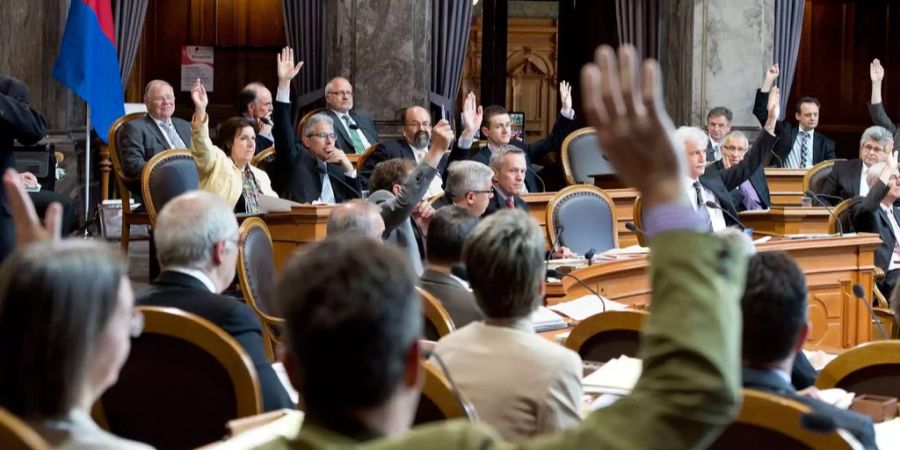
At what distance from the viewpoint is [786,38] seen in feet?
37.7

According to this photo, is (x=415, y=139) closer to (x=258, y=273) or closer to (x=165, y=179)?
(x=165, y=179)

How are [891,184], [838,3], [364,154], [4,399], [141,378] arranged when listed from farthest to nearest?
[838,3]
[364,154]
[891,184]
[141,378]
[4,399]

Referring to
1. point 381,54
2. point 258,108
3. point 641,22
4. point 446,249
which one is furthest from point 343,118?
point 446,249

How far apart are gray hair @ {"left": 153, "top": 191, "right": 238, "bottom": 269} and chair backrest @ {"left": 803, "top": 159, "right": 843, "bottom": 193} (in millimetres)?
6899

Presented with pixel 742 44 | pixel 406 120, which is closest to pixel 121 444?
pixel 406 120

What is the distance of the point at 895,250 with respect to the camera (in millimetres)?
7535

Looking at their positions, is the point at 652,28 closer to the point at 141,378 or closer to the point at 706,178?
the point at 706,178

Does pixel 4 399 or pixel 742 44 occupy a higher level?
pixel 742 44

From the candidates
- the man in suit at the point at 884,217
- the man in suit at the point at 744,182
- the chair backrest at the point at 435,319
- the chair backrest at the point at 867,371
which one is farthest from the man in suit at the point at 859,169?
the chair backrest at the point at 867,371

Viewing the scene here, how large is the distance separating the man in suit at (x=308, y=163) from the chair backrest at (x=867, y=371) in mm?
4106

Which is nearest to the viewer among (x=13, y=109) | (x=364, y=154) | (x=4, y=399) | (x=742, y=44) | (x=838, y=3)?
(x=4, y=399)

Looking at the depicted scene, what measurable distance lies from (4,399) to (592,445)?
1.03m

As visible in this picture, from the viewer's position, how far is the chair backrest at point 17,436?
1.55 metres

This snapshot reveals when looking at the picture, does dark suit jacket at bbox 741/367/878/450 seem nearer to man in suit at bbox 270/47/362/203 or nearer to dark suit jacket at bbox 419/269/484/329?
dark suit jacket at bbox 419/269/484/329
